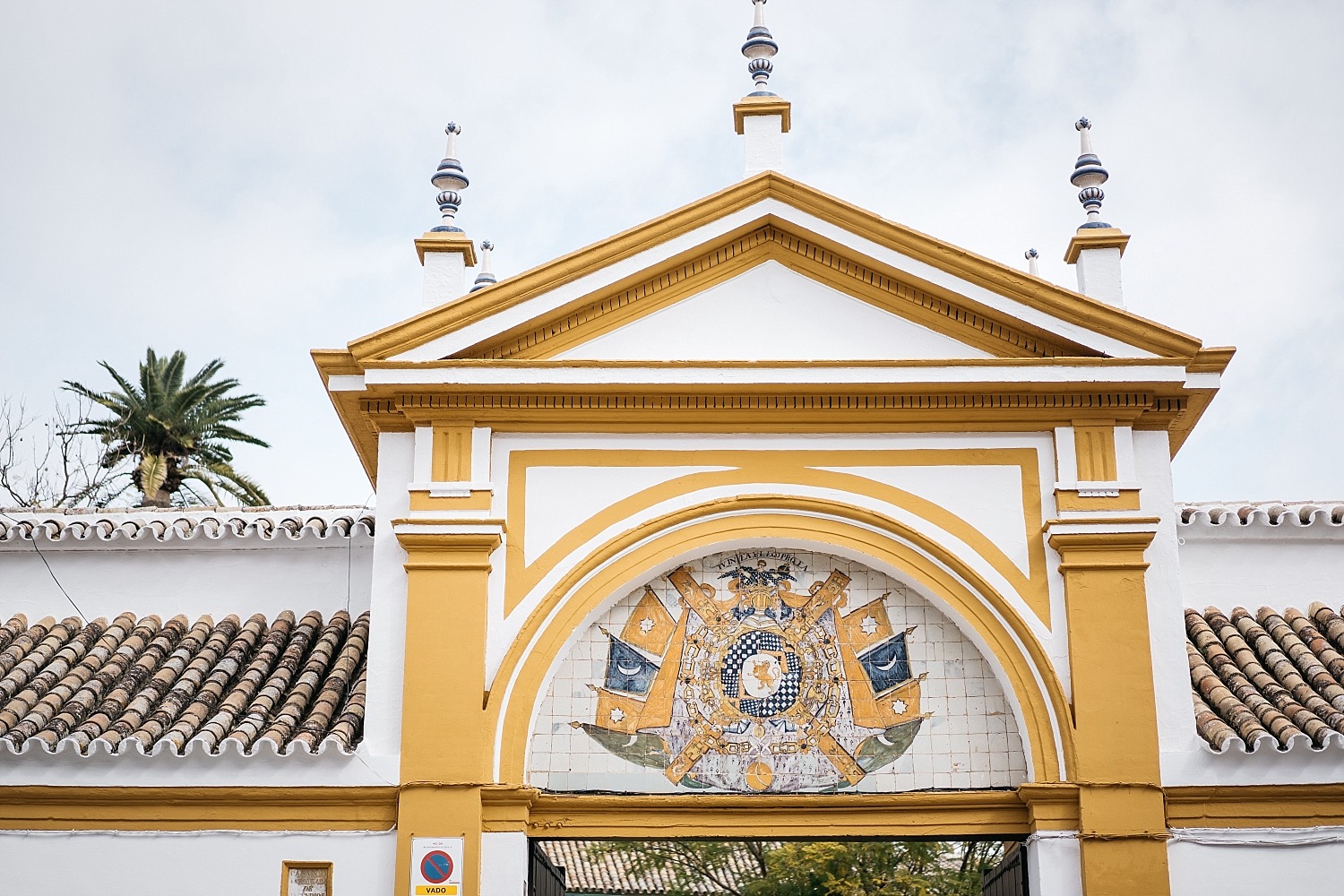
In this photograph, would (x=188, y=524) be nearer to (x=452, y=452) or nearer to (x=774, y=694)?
(x=452, y=452)

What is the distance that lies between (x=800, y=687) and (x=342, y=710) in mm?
3121

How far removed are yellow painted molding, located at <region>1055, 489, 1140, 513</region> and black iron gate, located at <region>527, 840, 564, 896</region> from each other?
13.9 feet

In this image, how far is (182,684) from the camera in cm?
1077

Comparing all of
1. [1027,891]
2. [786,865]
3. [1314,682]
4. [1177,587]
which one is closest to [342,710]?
[1027,891]

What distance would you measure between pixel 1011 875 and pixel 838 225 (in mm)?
4662

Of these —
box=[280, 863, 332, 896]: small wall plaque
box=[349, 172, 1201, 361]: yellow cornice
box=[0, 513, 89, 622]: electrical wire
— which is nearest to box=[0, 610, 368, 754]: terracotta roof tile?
box=[0, 513, 89, 622]: electrical wire

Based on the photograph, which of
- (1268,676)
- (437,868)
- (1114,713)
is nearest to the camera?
(437,868)

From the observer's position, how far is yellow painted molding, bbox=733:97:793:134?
37.9 ft

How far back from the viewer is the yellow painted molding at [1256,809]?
986cm

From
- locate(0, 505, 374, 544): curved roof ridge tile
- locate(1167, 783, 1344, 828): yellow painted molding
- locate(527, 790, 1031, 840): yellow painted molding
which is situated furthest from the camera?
locate(0, 505, 374, 544): curved roof ridge tile

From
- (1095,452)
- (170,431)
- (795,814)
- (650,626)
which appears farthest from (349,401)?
(170,431)

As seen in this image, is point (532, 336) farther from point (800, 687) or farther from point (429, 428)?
point (800, 687)

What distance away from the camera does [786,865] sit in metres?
22.8

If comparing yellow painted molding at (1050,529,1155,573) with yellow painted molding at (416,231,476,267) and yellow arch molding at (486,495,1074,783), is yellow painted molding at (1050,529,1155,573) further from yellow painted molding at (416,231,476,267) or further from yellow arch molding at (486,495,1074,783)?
yellow painted molding at (416,231,476,267)
